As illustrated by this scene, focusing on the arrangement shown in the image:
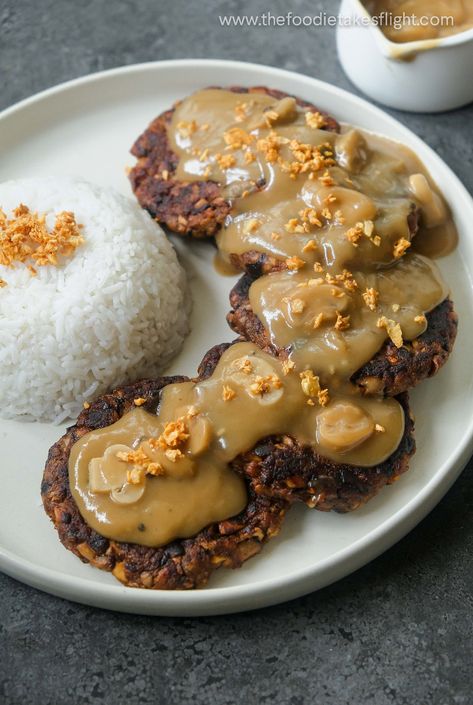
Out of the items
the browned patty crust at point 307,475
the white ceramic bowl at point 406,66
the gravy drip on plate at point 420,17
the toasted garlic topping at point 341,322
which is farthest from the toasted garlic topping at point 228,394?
the gravy drip on plate at point 420,17

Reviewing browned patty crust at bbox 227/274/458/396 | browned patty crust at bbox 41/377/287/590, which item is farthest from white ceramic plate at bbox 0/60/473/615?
browned patty crust at bbox 227/274/458/396

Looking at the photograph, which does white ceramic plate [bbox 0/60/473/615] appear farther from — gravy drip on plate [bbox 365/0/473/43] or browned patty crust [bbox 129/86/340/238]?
gravy drip on plate [bbox 365/0/473/43]

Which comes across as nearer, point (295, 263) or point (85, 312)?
point (295, 263)

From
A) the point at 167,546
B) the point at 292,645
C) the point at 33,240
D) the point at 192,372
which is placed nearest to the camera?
the point at 167,546

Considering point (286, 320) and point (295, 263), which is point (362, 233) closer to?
point (295, 263)

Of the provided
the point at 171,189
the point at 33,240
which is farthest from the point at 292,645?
the point at 171,189

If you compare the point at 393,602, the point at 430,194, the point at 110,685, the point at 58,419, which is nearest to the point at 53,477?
the point at 58,419

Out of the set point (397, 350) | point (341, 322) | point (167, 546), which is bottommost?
point (167, 546)
